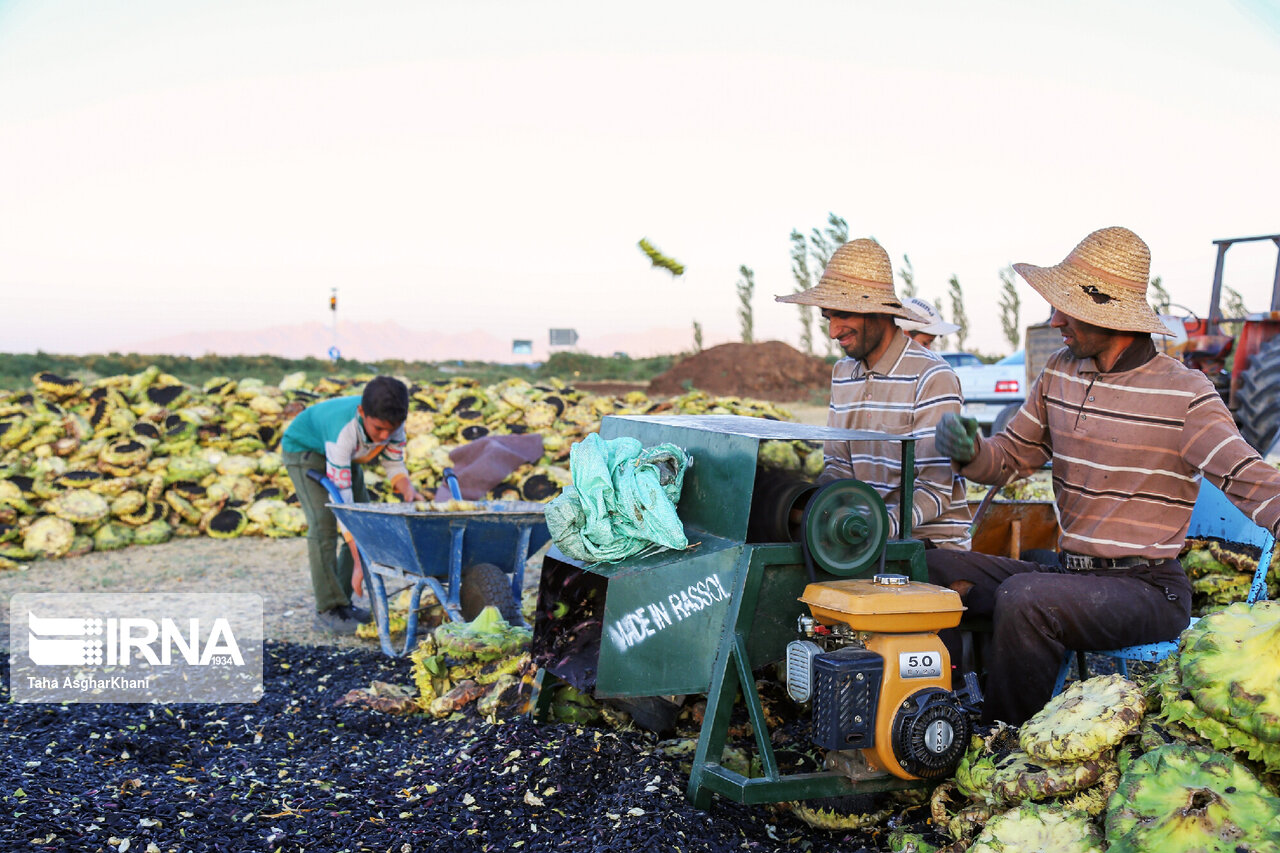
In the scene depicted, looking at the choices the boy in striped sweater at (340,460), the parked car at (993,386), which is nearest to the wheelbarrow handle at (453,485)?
the boy in striped sweater at (340,460)

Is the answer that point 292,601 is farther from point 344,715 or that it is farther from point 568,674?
point 568,674

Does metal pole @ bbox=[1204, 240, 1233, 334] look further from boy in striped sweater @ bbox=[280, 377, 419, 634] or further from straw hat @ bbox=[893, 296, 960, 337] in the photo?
boy in striped sweater @ bbox=[280, 377, 419, 634]

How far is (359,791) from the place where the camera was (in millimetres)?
3701

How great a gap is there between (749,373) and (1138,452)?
105ft

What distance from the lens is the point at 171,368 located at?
36906 mm

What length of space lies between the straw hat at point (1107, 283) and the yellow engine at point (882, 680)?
3.83ft

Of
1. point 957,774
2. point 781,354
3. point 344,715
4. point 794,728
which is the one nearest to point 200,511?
point 344,715

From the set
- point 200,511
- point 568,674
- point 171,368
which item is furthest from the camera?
point 171,368

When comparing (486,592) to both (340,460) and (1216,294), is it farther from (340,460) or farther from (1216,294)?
(1216,294)

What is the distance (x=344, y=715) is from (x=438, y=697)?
514 millimetres

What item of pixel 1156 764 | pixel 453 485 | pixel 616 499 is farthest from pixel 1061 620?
pixel 453 485

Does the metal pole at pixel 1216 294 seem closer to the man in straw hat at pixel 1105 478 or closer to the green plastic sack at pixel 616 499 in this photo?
the man in straw hat at pixel 1105 478

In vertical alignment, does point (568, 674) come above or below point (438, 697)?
above

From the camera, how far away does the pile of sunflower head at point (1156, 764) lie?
226cm
